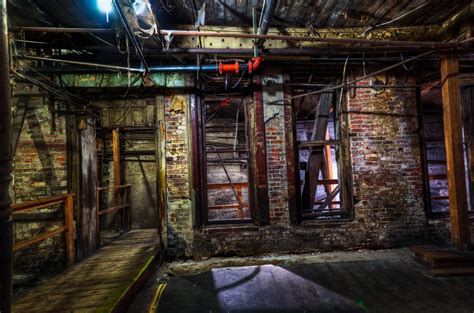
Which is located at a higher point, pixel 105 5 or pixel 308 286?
pixel 105 5

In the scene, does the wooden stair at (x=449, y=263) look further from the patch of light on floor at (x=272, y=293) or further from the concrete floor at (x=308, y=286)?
the patch of light on floor at (x=272, y=293)

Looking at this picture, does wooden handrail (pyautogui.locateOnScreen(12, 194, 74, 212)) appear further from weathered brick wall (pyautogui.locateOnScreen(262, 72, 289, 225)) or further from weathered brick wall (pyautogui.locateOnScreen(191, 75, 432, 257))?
weathered brick wall (pyautogui.locateOnScreen(262, 72, 289, 225))

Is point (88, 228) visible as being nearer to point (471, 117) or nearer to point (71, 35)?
point (71, 35)

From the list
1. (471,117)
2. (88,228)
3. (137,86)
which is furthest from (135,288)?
(471,117)

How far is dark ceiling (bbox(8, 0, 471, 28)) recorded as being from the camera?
344cm

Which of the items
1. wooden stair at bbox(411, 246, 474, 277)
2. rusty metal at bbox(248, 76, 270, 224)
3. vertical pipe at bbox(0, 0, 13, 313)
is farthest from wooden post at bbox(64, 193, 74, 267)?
wooden stair at bbox(411, 246, 474, 277)

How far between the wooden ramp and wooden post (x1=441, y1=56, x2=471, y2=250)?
469cm

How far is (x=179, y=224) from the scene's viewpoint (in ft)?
14.0

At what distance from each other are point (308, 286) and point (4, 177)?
10.6 ft

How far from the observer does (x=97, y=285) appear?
292cm

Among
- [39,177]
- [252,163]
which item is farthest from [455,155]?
[39,177]

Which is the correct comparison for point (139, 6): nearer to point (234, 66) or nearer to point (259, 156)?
point (234, 66)

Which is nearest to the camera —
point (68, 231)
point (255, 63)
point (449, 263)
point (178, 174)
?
point (449, 263)

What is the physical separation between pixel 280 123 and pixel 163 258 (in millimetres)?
3120
